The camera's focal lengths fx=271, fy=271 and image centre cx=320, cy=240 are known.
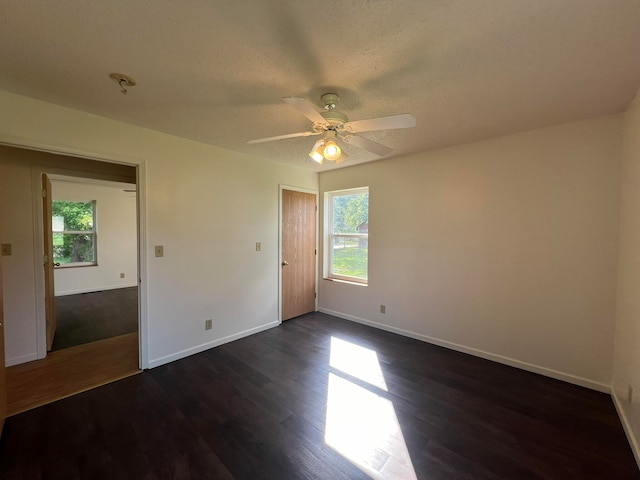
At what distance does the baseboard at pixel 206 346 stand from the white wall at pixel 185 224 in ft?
0.04

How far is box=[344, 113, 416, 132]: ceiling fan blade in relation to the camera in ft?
5.22

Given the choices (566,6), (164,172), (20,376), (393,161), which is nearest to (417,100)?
(566,6)

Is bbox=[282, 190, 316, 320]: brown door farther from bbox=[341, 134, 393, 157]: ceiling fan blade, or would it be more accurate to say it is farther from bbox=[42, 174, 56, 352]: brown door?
bbox=[42, 174, 56, 352]: brown door

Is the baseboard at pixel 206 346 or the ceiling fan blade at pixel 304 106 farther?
the baseboard at pixel 206 346

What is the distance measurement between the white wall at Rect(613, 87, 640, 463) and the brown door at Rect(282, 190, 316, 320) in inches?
137

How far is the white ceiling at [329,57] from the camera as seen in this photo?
1.23m

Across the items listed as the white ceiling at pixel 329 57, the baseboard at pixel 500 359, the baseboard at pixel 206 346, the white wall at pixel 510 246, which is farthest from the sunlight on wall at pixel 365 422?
the white ceiling at pixel 329 57

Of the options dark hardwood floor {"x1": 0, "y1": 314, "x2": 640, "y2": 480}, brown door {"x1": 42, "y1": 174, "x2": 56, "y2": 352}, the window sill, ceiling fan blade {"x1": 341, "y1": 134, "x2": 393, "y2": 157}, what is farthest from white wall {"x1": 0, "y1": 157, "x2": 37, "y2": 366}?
the window sill

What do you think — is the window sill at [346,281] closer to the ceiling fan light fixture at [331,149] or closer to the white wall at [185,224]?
the white wall at [185,224]

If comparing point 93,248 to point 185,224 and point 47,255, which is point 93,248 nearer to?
point 47,255

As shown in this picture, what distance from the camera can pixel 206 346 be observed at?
126 inches

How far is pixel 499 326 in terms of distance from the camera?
2869 millimetres

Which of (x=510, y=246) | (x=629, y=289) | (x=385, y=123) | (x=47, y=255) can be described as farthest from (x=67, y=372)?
(x=629, y=289)

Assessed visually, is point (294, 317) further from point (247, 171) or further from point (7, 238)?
point (7, 238)
